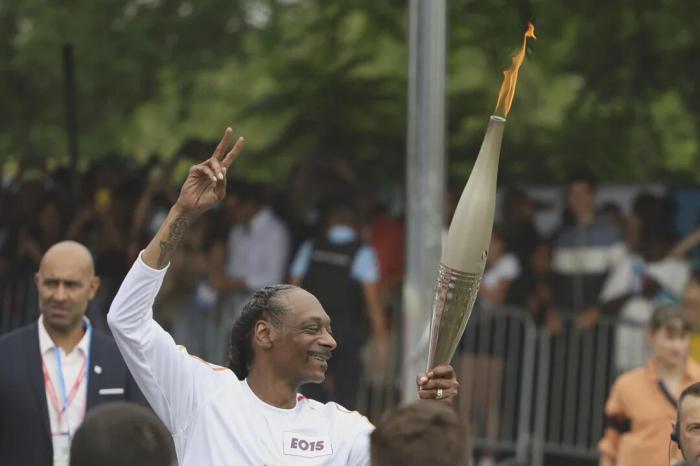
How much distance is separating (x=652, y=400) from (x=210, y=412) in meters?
3.90

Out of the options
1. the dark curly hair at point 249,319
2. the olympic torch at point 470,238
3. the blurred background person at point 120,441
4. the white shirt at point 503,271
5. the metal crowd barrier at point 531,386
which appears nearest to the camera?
the blurred background person at point 120,441

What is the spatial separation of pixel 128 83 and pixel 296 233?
94.1 inches

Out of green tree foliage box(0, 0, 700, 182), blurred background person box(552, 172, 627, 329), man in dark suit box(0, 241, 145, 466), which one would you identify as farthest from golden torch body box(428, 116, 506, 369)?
blurred background person box(552, 172, 627, 329)

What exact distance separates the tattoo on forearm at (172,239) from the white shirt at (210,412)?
1.8 inches

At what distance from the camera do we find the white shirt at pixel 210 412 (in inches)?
208

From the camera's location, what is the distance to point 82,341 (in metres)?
7.46

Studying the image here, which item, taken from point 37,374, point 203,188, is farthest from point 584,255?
point 203,188

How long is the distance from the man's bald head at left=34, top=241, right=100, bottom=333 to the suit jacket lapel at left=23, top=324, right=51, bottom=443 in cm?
17

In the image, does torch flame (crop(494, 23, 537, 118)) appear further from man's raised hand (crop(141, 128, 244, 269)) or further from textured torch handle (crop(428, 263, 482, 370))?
man's raised hand (crop(141, 128, 244, 269))

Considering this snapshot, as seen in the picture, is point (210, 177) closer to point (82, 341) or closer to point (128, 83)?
point (82, 341)

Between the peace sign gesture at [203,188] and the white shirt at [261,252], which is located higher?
the white shirt at [261,252]

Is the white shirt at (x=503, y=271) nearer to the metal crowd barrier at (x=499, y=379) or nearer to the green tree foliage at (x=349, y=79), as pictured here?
the metal crowd barrier at (x=499, y=379)

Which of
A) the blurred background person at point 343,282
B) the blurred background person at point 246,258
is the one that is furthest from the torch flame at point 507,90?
the blurred background person at point 246,258

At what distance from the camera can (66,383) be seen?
287 inches
